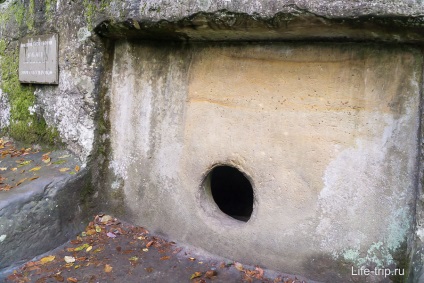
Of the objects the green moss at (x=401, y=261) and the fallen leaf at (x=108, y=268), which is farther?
the fallen leaf at (x=108, y=268)

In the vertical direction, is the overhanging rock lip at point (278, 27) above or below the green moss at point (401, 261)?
above

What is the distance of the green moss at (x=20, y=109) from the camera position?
4.28 metres


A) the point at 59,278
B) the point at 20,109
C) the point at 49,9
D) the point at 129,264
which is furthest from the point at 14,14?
the point at 129,264

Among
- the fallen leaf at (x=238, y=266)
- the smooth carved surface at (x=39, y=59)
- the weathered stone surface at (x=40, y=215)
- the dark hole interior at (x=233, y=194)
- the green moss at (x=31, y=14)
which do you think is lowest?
the dark hole interior at (x=233, y=194)

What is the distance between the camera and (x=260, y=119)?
3.12 m

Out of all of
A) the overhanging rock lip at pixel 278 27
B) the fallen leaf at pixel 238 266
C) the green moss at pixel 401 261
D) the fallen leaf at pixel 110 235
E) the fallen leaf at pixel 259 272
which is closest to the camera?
the overhanging rock lip at pixel 278 27

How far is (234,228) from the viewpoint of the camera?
3277 mm

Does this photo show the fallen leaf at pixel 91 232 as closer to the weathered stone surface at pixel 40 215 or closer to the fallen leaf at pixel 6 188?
the weathered stone surface at pixel 40 215

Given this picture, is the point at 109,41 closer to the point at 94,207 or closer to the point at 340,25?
the point at 94,207

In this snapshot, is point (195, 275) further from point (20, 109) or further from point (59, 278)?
point (20, 109)

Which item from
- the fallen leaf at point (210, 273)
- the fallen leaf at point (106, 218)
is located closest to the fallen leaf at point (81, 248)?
the fallen leaf at point (106, 218)

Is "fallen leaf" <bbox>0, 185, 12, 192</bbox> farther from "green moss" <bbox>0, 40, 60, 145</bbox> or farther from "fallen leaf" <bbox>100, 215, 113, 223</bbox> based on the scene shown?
"fallen leaf" <bbox>100, 215, 113, 223</bbox>

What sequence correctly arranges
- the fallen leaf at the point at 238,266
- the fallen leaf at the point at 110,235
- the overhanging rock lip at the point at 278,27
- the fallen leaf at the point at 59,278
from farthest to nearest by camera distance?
the fallen leaf at the point at 110,235
the fallen leaf at the point at 238,266
the fallen leaf at the point at 59,278
the overhanging rock lip at the point at 278,27

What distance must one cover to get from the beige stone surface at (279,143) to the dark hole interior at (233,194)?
6.44ft
